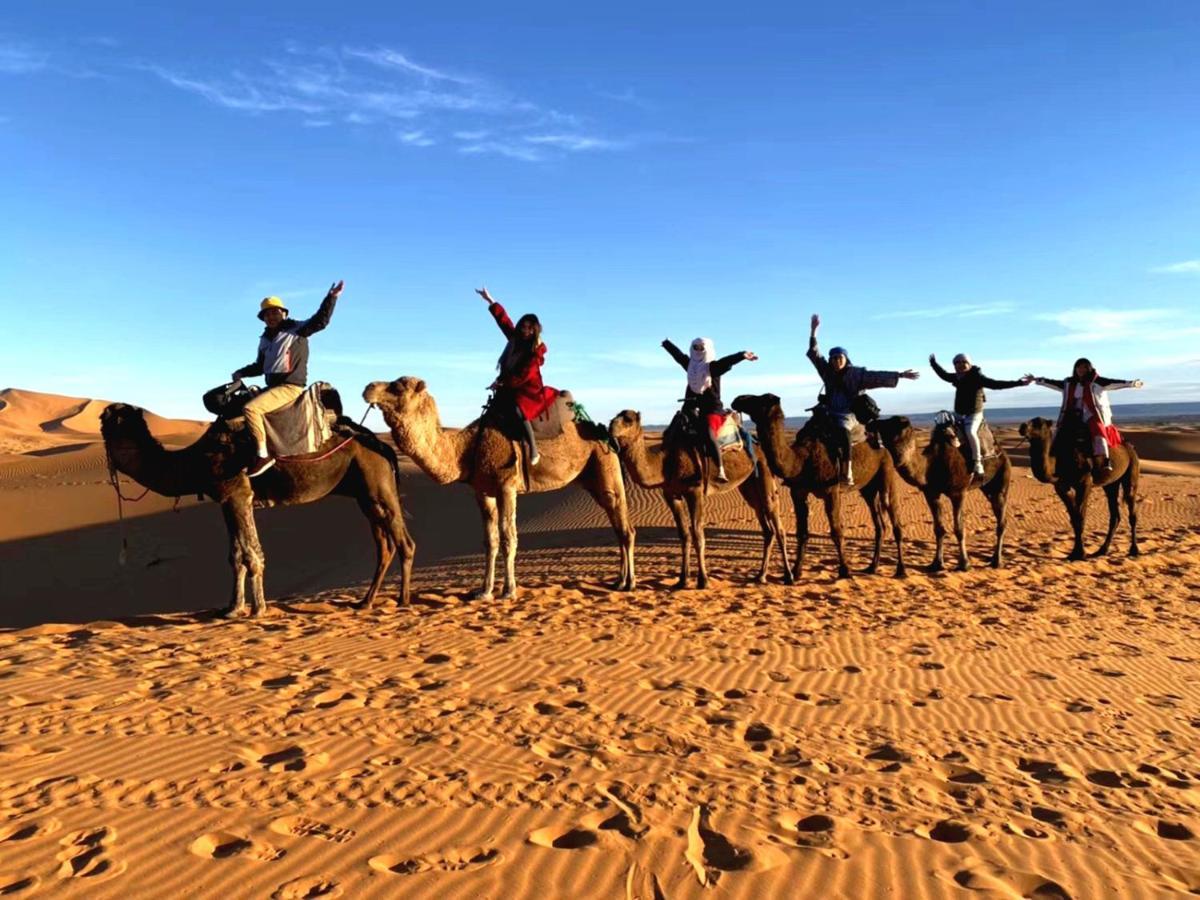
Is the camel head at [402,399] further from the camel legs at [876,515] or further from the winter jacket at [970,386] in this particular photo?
the winter jacket at [970,386]

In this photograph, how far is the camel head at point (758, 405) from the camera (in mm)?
10938

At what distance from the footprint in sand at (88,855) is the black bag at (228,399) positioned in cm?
603

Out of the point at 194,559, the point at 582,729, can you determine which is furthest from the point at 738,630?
the point at 194,559

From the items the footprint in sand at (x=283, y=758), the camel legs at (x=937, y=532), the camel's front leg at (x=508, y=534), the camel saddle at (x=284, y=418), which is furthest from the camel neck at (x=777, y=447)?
the footprint in sand at (x=283, y=758)

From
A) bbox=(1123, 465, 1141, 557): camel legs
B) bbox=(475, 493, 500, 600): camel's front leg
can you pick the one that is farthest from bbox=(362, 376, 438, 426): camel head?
bbox=(1123, 465, 1141, 557): camel legs

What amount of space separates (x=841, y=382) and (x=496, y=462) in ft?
17.3

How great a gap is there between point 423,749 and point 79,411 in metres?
106

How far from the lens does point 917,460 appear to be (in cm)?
1291

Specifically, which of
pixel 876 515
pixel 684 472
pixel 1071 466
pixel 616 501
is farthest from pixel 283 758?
pixel 1071 466

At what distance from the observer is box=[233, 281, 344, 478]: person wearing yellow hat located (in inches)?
359

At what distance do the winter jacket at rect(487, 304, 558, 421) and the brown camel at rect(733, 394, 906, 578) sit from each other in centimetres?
284

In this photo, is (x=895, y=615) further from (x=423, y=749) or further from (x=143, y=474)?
(x=143, y=474)

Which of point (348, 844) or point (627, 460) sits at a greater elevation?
point (627, 460)

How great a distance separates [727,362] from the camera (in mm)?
10469
